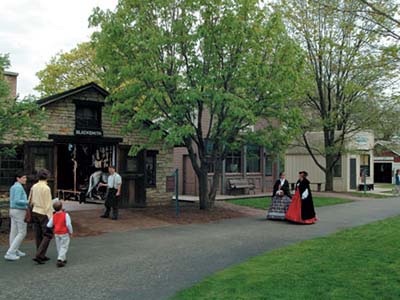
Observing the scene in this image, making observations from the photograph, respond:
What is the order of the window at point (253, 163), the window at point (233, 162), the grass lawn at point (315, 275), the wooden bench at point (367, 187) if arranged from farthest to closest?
1. the wooden bench at point (367, 187)
2. the window at point (253, 163)
3. the window at point (233, 162)
4. the grass lawn at point (315, 275)

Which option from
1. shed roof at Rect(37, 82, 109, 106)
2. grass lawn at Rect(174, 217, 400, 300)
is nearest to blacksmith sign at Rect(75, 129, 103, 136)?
shed roof at Rect(37, 82, 109, 106)

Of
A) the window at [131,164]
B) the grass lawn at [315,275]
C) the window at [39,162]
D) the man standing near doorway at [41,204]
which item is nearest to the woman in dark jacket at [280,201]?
the grass lawn at [315,275]

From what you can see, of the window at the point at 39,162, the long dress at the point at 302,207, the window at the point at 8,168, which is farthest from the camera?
the window at the point at 39,162

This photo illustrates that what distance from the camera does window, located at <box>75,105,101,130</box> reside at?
15383mm

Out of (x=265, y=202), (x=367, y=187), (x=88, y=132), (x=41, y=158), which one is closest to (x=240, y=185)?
(x=265, y=202)

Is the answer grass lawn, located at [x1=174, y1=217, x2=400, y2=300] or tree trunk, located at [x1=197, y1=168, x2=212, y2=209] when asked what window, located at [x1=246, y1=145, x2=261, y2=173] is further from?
grass lawn, located at [x1=174, y1=217, x2=400, y2=300]

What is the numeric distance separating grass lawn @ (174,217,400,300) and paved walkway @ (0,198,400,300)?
1.86 feet

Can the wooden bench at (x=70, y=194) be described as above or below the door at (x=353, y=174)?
below

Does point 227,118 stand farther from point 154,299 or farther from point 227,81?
point 154,299

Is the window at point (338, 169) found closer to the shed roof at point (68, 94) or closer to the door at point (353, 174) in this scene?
the door at point (353, 174)

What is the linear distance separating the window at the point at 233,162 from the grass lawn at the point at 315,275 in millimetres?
13908

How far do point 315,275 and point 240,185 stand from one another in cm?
1650

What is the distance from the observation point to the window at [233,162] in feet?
77.5

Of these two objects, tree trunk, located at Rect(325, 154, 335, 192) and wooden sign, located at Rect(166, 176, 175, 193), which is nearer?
wooden sign, located at Rect(166, 176, 175, 193)
